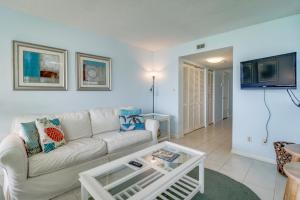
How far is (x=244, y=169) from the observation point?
7.44ft

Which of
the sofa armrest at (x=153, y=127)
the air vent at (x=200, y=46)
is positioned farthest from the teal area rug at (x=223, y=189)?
the air vent at (x=200, y=46)

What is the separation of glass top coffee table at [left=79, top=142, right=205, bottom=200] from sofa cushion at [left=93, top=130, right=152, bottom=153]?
0.36m

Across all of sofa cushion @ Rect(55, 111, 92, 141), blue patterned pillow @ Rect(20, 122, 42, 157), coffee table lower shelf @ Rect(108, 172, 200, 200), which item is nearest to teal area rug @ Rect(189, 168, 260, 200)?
coffee table lower shelf @ Rect(108, 172, 200, 200)

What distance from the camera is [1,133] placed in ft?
6.82

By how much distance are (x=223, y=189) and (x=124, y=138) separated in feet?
4.65

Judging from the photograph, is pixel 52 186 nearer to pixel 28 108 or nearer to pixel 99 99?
pixel 28 108

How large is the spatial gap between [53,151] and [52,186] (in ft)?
1.17

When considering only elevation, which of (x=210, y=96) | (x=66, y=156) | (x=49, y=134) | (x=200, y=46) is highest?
(x=200, y=46)

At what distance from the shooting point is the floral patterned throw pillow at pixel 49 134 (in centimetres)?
178

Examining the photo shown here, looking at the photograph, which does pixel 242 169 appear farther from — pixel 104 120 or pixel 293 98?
pixel 104 120

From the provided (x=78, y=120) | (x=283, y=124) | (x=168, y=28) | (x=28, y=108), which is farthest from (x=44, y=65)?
(x=283, y=124)

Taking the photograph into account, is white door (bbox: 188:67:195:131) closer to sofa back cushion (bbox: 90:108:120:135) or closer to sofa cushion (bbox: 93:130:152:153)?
sofa cushion (bbox: 93:130:152:153)

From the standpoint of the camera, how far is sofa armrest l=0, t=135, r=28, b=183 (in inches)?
54.1

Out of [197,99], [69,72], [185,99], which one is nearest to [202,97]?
[197,99]
